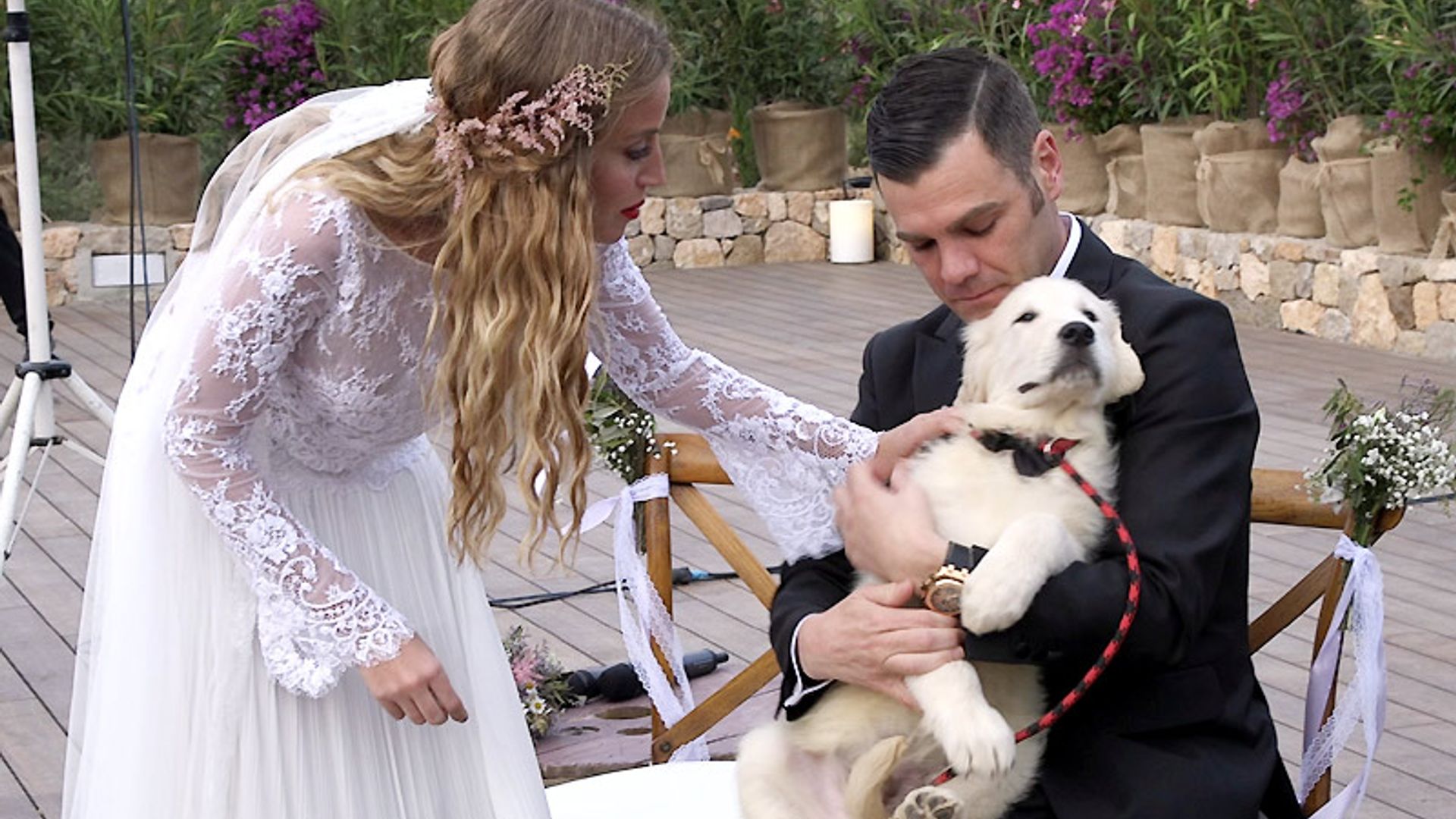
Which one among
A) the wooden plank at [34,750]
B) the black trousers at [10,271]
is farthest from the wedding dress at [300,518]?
the black trousers at [10,271]

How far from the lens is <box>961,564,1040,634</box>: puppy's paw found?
213 centimetres

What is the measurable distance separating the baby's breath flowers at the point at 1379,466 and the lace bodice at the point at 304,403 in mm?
744

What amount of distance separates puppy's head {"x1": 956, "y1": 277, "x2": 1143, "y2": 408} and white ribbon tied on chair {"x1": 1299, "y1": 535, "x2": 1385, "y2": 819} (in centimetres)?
92

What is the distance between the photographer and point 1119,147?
37.9 feet

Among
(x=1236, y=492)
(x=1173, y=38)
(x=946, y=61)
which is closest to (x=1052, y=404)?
(x=1236, y=492)

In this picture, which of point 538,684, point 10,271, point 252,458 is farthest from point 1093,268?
point 10,271

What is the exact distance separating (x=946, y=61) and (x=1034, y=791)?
2.92 feet

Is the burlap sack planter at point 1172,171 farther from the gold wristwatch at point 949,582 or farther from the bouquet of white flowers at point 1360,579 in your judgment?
the gold wristwatch at point 949,582

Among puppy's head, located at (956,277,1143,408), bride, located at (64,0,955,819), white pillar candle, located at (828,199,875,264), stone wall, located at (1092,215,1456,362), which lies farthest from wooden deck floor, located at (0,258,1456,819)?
white pillar candle, located at (828,199,875,264)

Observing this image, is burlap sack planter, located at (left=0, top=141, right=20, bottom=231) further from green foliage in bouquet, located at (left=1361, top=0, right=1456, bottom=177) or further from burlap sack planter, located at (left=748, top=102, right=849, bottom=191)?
green foliage in bouquet, located at (left=1361, top=0, right=1456, bottom=177)

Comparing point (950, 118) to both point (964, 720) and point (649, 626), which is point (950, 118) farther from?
point (649, 626)

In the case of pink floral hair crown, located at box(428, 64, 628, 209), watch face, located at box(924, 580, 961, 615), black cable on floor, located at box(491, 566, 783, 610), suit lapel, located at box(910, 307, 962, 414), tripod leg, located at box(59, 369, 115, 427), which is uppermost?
pink floral hair crown, located at box(428, 64, 628, 209)

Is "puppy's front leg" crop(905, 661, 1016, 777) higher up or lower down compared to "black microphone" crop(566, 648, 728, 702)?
higher up

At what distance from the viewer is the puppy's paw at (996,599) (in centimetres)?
213
